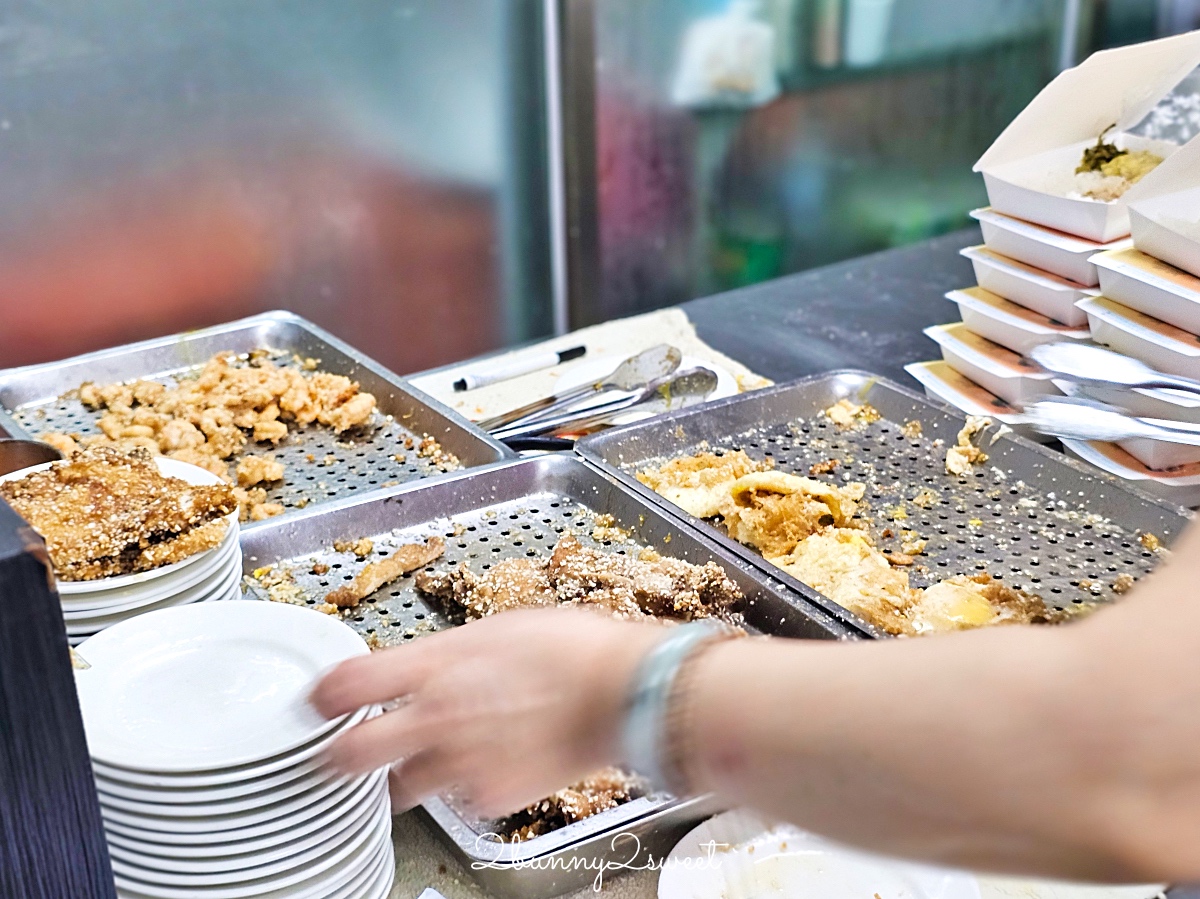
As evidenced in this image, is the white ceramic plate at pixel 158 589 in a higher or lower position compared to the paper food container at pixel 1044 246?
lower

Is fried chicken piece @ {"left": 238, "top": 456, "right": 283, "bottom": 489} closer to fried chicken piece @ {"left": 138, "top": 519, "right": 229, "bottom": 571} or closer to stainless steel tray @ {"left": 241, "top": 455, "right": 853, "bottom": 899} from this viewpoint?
stainless steel tray @ {"left": 241, "top": 455, "right": 853, "bottom": 899}

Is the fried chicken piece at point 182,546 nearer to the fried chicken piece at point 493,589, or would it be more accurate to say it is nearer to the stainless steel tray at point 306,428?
the fried chicken piece at point 493,589

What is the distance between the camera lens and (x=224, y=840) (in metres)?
0.97

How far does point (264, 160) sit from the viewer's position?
11.5ft

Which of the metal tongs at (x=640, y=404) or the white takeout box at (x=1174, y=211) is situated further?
the metal tongs at (x=640, y=404)

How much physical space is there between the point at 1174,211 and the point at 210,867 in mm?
1559

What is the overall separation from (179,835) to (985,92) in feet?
17.0

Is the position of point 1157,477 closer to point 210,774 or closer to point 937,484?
point 937,484

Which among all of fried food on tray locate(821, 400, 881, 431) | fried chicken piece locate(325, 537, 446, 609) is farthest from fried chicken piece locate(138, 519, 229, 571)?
fried food on tray locate(821, 400, 881, 431)

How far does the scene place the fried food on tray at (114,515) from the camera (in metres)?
1.25

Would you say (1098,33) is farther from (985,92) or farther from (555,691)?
(555,691)

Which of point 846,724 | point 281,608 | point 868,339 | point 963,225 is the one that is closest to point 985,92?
point 963,225

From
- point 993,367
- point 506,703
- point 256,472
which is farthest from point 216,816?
point 993,367

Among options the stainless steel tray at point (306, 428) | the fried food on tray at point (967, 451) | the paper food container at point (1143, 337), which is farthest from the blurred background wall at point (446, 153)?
the paper food container at point (1143, 337)
